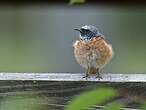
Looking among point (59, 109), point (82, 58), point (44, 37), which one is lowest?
point (59, 109)

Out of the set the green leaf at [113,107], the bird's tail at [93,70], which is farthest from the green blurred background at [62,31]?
the green leaf at [113,107]

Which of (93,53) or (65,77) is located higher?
(93,53)

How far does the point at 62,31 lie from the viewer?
12.9 ft

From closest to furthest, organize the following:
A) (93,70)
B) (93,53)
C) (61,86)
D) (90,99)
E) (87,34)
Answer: (90,99) < (61,86) < (93,70) < (93,53) < (87,34)

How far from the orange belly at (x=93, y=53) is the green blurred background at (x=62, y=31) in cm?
155

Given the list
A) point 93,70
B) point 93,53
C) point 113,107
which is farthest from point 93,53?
point 113,107

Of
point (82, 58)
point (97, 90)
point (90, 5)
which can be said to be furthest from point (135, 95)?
point (90, 5)

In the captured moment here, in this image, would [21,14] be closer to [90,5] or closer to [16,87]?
[90,5]

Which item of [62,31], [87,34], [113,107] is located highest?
[62,31]

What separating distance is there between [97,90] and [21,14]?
313cm

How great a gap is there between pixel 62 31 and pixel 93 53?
5.73ft

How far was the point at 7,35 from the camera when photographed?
3953 mm

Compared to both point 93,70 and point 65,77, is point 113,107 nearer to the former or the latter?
point 65,77

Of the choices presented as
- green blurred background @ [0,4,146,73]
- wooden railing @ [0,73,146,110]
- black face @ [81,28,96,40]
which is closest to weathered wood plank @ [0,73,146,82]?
wooden railing @ [0,73,146,110]
